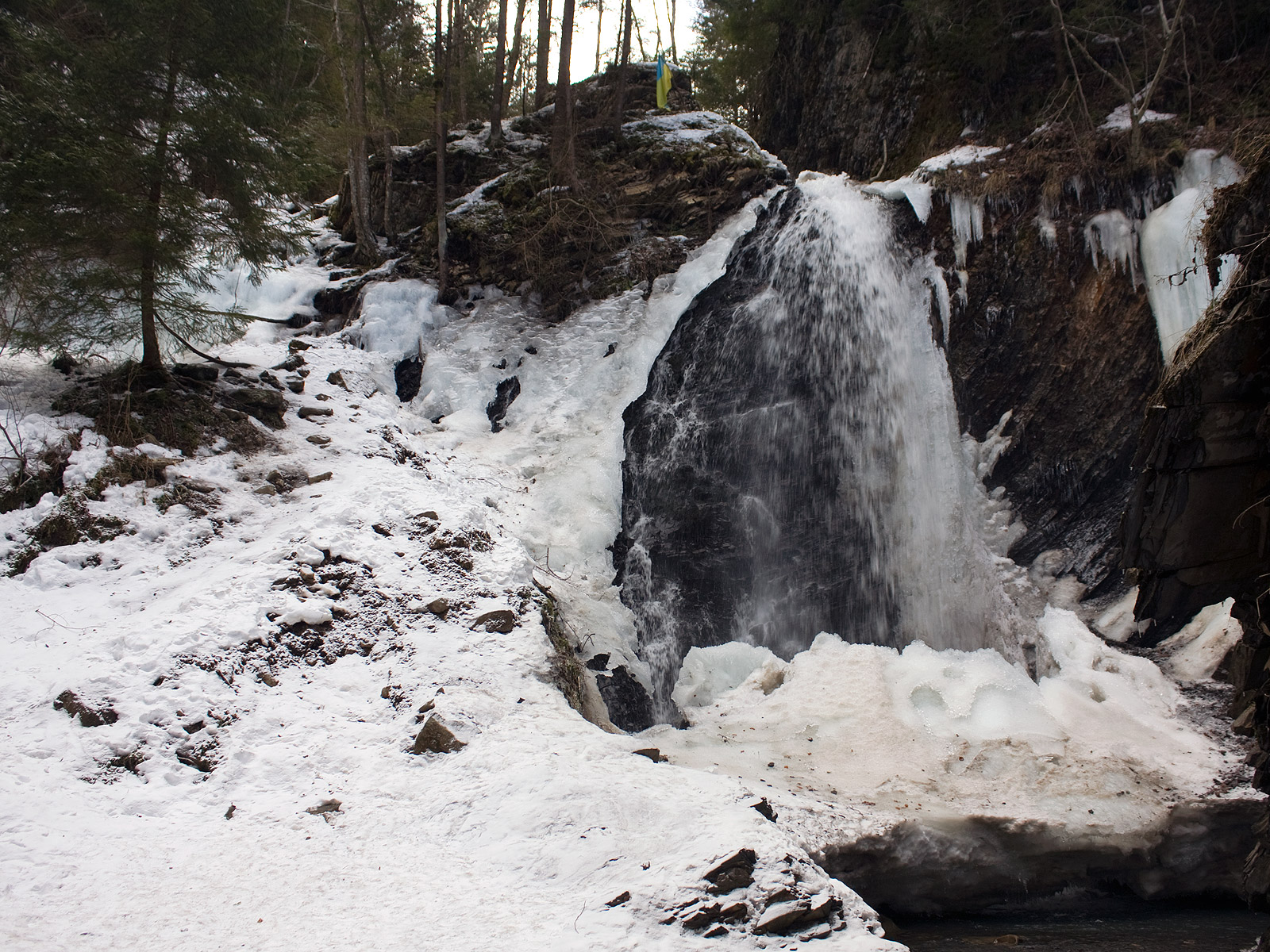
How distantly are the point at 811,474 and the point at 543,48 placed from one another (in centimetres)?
1289

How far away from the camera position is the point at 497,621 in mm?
7527

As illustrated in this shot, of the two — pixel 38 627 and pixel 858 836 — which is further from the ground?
pixel 38 627

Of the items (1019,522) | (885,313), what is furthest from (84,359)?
(1019,522)

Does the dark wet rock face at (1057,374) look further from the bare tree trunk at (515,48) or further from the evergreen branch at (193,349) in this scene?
the bare tree trunk at (515,48)

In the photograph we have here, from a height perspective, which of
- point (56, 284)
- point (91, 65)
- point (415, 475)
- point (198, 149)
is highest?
point (91, 65)

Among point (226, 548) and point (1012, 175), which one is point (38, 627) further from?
point (1012, 175)

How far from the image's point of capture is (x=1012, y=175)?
11594 millimetres

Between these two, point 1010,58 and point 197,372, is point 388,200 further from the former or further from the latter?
point 1010,58

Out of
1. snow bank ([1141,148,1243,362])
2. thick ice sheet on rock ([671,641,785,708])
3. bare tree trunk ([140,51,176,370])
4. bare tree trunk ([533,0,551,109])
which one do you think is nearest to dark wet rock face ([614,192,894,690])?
thick ice sheet on rock ([671,641,785,708])

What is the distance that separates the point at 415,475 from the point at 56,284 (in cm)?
443

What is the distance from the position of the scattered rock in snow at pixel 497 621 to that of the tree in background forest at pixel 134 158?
5.35 meters

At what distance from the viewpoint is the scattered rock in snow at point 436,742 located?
19.0 ft

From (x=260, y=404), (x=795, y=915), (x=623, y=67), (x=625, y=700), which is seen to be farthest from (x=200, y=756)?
(x=623, y=67)

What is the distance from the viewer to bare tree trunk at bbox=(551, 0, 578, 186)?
1461 centimetres
